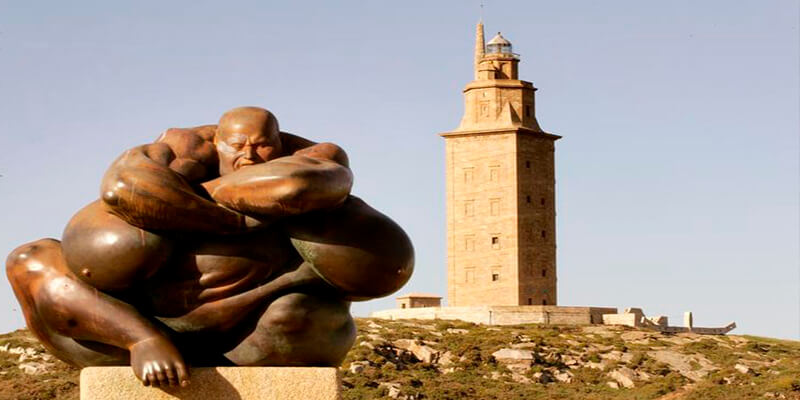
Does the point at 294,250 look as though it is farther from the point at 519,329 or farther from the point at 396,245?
the point at 519,329

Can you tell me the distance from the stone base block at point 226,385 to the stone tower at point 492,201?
63493 millimetres

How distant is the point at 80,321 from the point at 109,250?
40 cm

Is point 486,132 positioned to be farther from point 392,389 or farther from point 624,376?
point 392,389

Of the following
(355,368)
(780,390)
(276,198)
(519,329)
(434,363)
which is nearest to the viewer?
(276,198)

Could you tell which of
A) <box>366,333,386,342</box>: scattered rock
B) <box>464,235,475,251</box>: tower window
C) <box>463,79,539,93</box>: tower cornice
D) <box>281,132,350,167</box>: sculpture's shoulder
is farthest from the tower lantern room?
<box>281,132,350,167</box>: sculpture's shoulder

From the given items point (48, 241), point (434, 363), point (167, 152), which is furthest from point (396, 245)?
point (434, 363)

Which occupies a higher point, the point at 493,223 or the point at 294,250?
the point at 493,223

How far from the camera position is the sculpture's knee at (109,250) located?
637 centimetres

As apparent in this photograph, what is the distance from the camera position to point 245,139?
6613 millimetres

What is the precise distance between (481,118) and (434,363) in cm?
2231

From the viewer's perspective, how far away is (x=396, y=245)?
662 cm

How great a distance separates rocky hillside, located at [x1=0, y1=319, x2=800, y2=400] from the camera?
140ft

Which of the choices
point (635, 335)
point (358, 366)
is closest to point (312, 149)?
point (358, 366)

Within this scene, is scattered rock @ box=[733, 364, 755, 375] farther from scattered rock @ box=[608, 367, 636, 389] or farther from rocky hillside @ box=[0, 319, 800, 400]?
scattered rock @ box=[608, 367, 636, 389]
